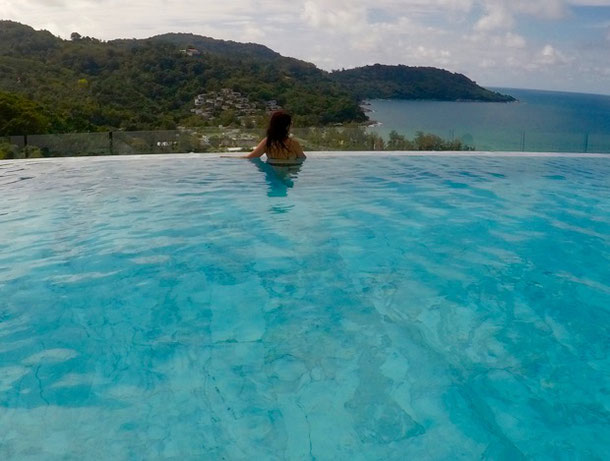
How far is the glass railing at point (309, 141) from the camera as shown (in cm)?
1080

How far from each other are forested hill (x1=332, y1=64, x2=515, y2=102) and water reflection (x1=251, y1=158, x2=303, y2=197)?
2223 inches

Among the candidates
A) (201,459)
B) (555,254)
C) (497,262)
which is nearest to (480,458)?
Result: (201,459)

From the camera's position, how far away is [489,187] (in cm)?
920

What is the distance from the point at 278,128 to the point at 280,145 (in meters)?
0.45

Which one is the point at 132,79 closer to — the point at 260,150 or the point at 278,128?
the point at 260,150

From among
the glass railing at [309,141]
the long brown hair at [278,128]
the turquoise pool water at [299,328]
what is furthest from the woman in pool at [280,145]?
the turquoise pool water at [299,328]

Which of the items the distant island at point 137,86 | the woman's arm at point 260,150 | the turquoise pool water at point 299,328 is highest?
the distant island at point 137,86

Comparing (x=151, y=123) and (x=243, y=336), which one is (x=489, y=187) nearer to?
(x=243, y=336)

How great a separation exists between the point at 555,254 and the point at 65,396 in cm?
495

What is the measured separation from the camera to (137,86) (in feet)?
137

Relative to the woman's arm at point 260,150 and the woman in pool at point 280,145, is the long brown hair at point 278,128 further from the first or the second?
the woman's arm at point 260,150

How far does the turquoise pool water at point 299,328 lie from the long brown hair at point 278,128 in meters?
2.09

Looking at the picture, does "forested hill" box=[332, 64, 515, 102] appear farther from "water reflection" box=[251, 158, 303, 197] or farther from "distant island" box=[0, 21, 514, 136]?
"water reflection" box=[251, 158, 303, 197]

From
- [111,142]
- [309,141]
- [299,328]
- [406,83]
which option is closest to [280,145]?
[309,141]
